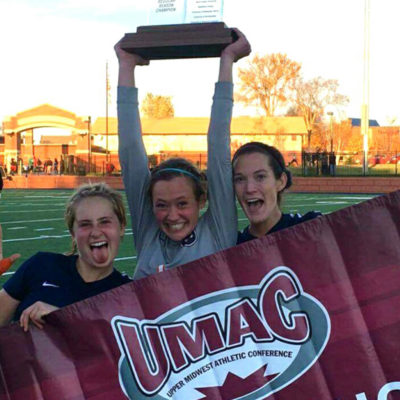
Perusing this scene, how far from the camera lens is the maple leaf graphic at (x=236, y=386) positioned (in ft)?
8.66

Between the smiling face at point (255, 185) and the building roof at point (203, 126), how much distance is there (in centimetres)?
Result: 6059

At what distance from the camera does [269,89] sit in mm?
61219

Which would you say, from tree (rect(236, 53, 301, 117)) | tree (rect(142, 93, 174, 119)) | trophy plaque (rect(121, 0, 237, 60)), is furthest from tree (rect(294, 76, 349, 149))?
trophy plaque (rect(121, 0, 237, 60))

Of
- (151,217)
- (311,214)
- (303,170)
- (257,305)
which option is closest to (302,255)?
(257,305)

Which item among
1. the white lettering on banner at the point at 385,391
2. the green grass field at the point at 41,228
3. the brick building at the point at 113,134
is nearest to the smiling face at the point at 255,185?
the white lettering on banner at the point at 385,391

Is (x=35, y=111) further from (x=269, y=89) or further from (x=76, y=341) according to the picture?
(x=76, y=341)

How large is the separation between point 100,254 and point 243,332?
0.70 metres

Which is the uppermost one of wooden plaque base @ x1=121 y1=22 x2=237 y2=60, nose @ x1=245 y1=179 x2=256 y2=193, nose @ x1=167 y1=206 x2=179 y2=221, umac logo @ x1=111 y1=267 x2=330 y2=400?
wooden plaque base @ x1=121 y1=22 x2=237 y2=60

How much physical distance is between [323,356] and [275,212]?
2.80 feet

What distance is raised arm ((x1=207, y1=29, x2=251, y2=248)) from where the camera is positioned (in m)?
3.20

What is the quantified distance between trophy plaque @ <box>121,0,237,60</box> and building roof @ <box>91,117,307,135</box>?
198ft

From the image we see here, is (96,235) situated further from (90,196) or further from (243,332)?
(243,332)

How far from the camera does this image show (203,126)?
6944 cm

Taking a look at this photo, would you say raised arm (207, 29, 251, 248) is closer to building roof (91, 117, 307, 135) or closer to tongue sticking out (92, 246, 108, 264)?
tongue sticking out (92, 246, 108, 264)
